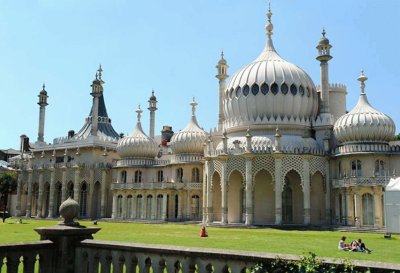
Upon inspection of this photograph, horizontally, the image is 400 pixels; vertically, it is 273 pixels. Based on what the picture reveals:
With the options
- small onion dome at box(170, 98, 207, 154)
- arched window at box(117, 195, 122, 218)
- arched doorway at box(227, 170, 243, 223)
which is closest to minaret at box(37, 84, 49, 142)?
→ arched window at box(117, 195, 122, 218)

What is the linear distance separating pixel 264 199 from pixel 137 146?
21.2 m

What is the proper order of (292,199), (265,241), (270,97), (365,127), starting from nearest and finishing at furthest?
(265,241), (365,127), (292,199), (270,97)

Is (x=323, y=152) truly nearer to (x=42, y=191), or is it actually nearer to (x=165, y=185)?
(x=165, y=185)

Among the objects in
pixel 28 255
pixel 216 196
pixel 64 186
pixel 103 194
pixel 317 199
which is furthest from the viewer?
pixel 64 186

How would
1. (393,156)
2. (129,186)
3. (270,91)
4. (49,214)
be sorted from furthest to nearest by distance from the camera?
(49,214) < (129,186) < (270,91) < (393,156)

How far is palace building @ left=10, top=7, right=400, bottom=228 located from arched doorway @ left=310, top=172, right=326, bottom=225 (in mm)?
100

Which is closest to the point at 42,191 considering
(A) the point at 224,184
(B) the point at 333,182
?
(A) the point at 224,184

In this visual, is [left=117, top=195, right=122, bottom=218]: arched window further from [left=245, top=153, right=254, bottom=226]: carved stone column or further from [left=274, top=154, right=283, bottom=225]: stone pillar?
[left=274, top=154, right=283, bottom=225]: stone pillar

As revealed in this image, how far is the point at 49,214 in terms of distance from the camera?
6662 centimetres

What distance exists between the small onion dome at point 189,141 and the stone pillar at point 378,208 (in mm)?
22099

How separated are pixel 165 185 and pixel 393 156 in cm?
2607

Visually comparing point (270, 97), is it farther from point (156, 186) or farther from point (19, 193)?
point (19, 193)

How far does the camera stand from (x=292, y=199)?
48.4 metres

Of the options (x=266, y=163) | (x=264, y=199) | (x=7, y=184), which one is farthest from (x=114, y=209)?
(x=7, y=184)
